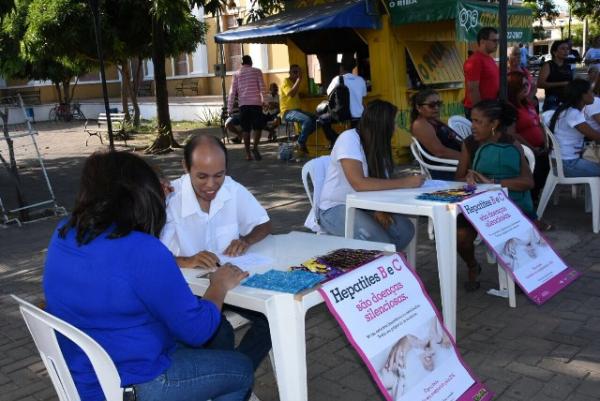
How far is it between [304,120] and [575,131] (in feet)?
16.6

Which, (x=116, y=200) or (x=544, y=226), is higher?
(x=116, y=200)

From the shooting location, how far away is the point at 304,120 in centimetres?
991

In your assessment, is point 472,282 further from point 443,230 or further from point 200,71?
point 200,71

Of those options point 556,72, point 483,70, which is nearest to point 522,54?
point 556,72

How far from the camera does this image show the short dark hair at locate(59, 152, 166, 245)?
1.85m

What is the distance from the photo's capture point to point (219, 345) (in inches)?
97.1

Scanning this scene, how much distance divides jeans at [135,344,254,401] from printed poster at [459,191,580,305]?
5.49 ft

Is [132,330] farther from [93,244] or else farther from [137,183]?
[137,183]

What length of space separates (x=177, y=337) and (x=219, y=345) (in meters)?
0.54

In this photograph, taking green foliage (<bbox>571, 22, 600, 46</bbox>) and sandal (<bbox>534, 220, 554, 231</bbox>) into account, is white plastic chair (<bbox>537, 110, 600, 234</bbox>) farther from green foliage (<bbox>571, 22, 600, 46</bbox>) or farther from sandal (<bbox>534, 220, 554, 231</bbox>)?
green foliage (<bbox>571, 22, 600, 46</bbox>)

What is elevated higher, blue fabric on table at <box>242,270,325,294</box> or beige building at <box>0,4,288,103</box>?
beige building at <box>0,4,288,103</box>

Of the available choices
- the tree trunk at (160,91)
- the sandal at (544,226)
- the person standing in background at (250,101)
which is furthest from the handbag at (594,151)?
the tree trunk at (160,91)

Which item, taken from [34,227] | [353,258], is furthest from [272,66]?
[353,258]

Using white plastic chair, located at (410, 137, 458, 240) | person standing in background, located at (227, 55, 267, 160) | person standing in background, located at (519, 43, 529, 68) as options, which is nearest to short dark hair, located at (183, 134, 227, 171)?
white plastic chair, located at (410, 137, 458, 240)
